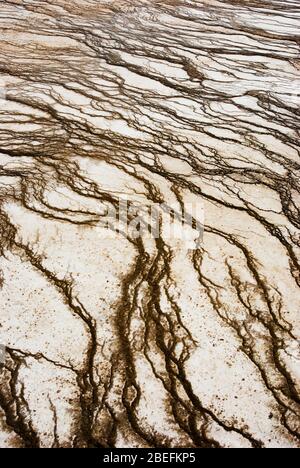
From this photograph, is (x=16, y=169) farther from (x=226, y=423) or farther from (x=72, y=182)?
(x=226, y=423)

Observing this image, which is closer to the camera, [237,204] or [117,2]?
[237,204]

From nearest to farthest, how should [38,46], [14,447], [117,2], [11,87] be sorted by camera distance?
[14,447], [11,87], [38,46], [117,2]

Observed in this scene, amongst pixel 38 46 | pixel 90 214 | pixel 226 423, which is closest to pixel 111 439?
pixel 226 423

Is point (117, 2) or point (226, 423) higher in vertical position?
point (117, 2)

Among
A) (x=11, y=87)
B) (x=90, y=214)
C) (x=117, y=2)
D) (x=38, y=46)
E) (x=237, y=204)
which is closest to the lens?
(x=90, y=214)

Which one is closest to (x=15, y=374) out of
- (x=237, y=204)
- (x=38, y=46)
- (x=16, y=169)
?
(x=16, y=169)

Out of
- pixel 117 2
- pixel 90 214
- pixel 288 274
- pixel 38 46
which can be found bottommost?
pixel 288 274

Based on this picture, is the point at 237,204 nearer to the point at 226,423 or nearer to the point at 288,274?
the point at 288,274
